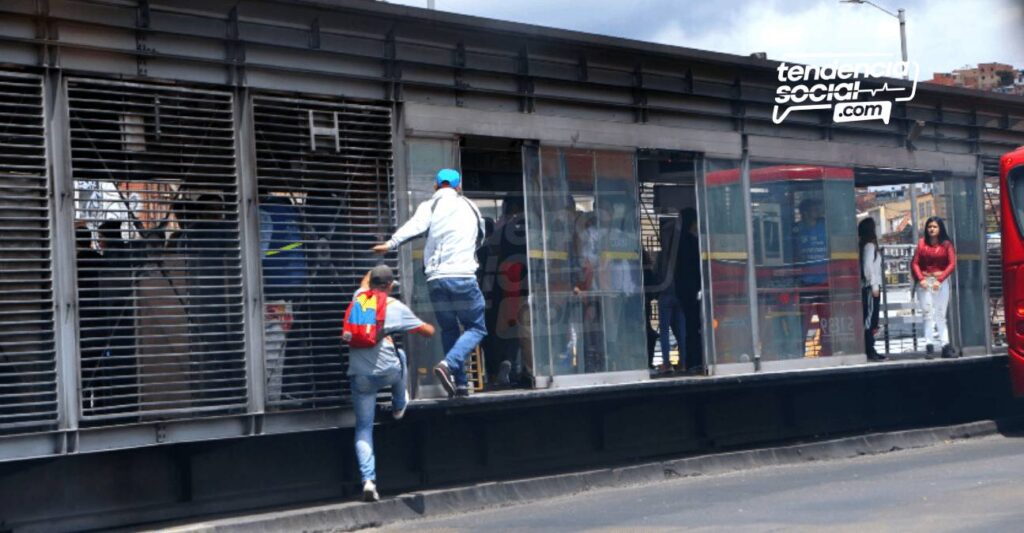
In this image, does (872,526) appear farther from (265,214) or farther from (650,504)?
(265,214)

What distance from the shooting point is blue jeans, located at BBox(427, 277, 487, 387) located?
37.6ft

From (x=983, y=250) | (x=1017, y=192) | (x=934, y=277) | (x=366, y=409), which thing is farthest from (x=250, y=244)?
(x=983, y=250)

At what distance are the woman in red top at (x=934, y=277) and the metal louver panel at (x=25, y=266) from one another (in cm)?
1057

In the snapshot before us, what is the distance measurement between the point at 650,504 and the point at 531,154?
10.3 feet

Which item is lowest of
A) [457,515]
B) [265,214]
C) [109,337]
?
[457,515]

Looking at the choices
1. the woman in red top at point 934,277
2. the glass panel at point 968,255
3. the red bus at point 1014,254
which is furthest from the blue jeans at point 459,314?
the glass panel at point 968,255

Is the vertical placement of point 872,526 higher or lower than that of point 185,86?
lower

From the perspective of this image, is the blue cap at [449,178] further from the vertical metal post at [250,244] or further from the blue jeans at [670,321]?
the blue jeans at [670,321]

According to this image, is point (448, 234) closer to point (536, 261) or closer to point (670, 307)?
point (536, 261)

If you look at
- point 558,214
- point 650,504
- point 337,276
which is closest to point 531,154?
point 558,214

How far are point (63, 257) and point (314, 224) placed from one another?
2.10 meters

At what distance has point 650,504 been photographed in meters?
11.4

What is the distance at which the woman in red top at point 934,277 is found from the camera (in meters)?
16.9

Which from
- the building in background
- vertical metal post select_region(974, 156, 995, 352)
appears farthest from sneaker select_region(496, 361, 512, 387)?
the building in background
